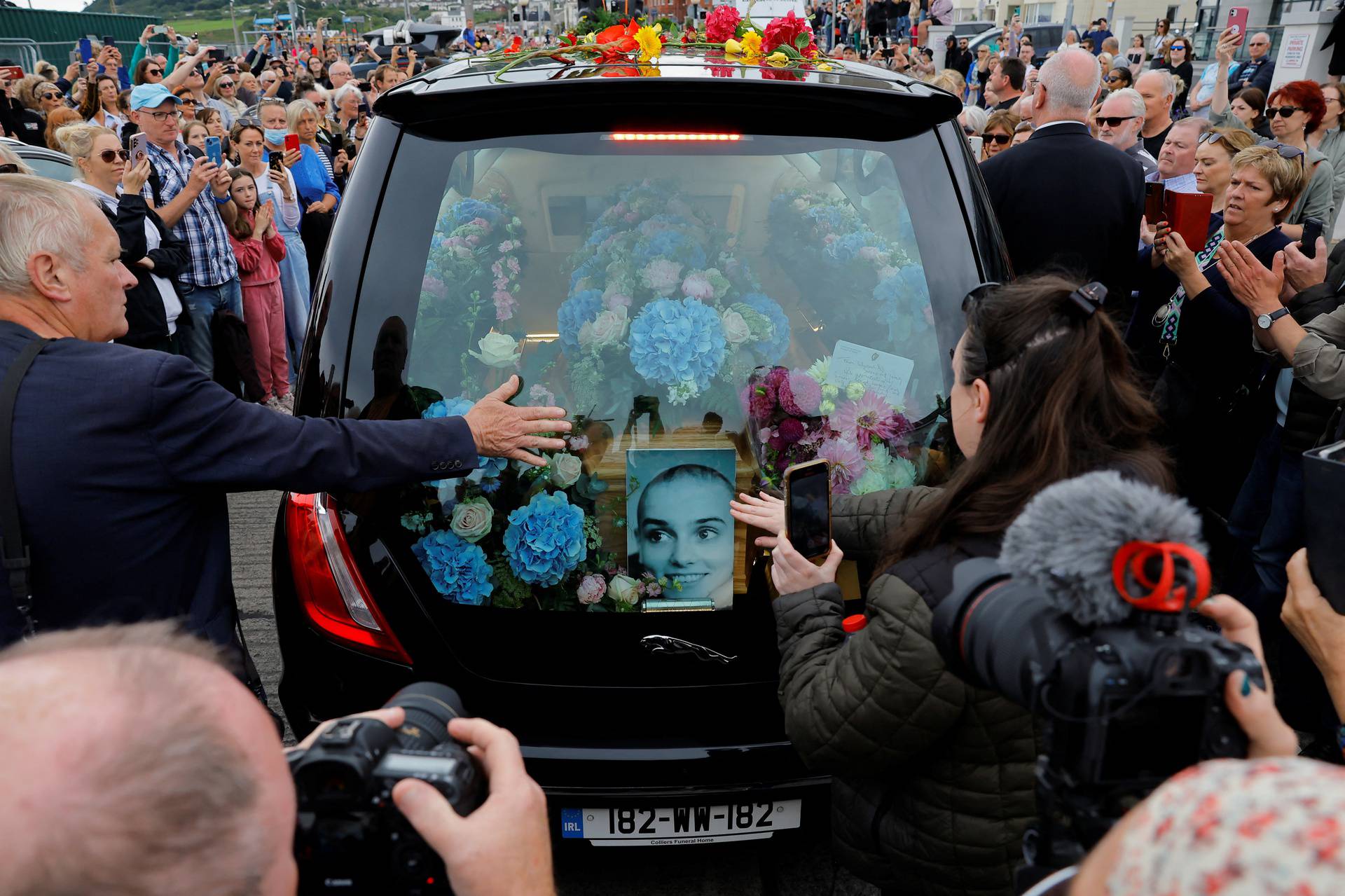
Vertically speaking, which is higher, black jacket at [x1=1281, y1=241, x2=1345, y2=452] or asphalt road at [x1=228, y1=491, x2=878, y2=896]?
black jacket at [x1=1281, y1=241, x2=1345, y2=452]

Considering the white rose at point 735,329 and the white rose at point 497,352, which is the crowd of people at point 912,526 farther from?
the white rose at point 735,329

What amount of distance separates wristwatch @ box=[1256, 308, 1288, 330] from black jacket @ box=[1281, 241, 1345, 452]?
0.72 ft

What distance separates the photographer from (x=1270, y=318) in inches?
125

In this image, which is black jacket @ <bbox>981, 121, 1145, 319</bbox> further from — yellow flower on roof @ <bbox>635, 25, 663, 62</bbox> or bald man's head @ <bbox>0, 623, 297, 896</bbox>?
bald man's head @ <bbox>0, 623, 297, 896</bbox>

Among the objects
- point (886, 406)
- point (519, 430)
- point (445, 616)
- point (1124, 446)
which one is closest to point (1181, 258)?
point (886, 406)

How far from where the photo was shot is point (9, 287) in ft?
6.05

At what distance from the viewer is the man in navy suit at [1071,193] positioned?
427cm

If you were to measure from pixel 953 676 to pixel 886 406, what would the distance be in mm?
924

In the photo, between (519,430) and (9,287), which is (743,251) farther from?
(9,287)

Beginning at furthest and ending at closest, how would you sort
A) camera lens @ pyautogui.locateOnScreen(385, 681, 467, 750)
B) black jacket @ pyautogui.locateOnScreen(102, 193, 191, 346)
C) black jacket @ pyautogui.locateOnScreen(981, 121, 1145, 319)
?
black jacket @ pyautogui.locateOnScreen(102, 193, 191, 346), black jacket @ pyautogui.locateOnScreen(981, 121, 1145, 319), camera lens @ pyautogui.locateOnScreen(385, 681, 467, 750)

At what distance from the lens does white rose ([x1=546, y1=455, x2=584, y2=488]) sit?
2.16 m

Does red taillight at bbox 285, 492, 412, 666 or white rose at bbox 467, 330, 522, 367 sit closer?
red taillight at bbox 285, 492, 412, 666

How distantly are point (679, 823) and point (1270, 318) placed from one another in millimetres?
2538

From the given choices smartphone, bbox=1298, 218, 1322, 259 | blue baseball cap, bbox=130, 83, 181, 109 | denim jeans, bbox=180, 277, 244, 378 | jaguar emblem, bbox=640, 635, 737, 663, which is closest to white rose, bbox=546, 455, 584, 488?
jaguar emblem, bbox=640, 635, 737, 663
